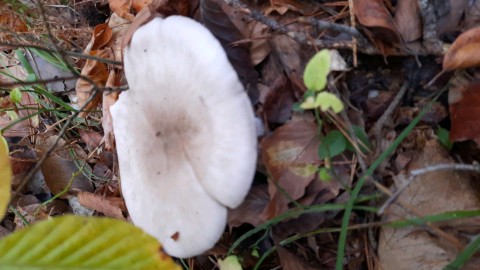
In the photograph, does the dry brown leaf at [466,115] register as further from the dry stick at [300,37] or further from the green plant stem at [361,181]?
the dry stick at [300,37]

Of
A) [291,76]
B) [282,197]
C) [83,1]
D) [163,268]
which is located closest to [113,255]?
[163,268]

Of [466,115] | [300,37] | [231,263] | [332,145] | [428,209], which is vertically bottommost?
[231,263]

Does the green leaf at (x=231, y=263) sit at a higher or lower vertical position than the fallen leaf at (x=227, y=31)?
lower

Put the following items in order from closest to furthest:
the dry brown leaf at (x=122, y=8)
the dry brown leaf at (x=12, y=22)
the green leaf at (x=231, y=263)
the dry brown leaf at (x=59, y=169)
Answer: the green leaf at (x=231, y=263) < the dry brown leaf at (x=122, y=8) < the dry brown leaf at (x=59, y=169) < the dry brown leaf at (x=12, y=22)

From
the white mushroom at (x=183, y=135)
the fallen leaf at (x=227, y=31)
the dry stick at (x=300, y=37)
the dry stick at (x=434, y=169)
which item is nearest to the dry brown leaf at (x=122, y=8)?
the white mushroom at (x=183, y=135)

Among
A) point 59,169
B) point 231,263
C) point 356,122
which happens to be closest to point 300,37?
point 356,122

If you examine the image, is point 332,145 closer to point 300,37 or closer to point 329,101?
point 329,101

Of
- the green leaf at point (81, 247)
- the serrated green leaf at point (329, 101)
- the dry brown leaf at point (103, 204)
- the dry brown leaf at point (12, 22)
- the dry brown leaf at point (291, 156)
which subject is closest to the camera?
the green leaf at point (81, 247)
